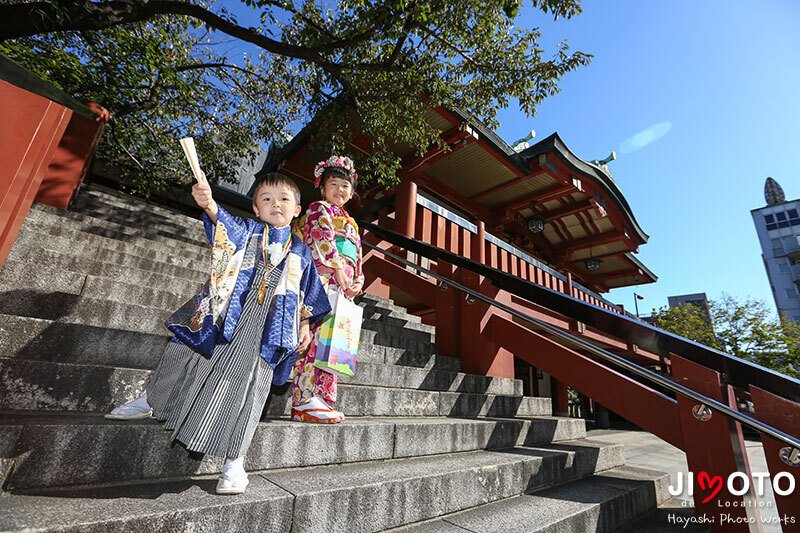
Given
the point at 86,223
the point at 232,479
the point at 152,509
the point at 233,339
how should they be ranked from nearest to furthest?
the point at 152,509, the point at 232,479, the point at 233,339, the point at 86,223

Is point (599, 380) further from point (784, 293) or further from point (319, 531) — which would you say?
point (784, 293)

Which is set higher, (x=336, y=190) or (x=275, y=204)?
(x=336, y=190)

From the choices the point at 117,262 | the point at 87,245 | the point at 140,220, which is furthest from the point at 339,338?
the point at 140,220

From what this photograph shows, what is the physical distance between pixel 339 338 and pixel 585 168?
26.8 ft

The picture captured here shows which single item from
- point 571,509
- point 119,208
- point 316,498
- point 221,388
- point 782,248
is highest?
point 782,248

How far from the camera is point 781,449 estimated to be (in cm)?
174

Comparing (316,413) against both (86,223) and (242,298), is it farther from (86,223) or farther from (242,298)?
(86,223)

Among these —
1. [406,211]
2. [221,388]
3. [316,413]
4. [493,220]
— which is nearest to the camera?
[221,388]

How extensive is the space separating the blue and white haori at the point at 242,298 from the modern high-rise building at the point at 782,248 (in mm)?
50958

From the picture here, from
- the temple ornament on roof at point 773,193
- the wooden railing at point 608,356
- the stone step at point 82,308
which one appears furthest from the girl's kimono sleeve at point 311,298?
the temple ornament on roof at point 773,193

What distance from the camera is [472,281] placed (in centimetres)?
357

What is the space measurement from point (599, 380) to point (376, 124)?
4965 millimetres

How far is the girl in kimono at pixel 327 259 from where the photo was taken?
1975mm

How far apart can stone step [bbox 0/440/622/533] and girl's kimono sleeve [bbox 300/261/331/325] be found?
72 centimetres
